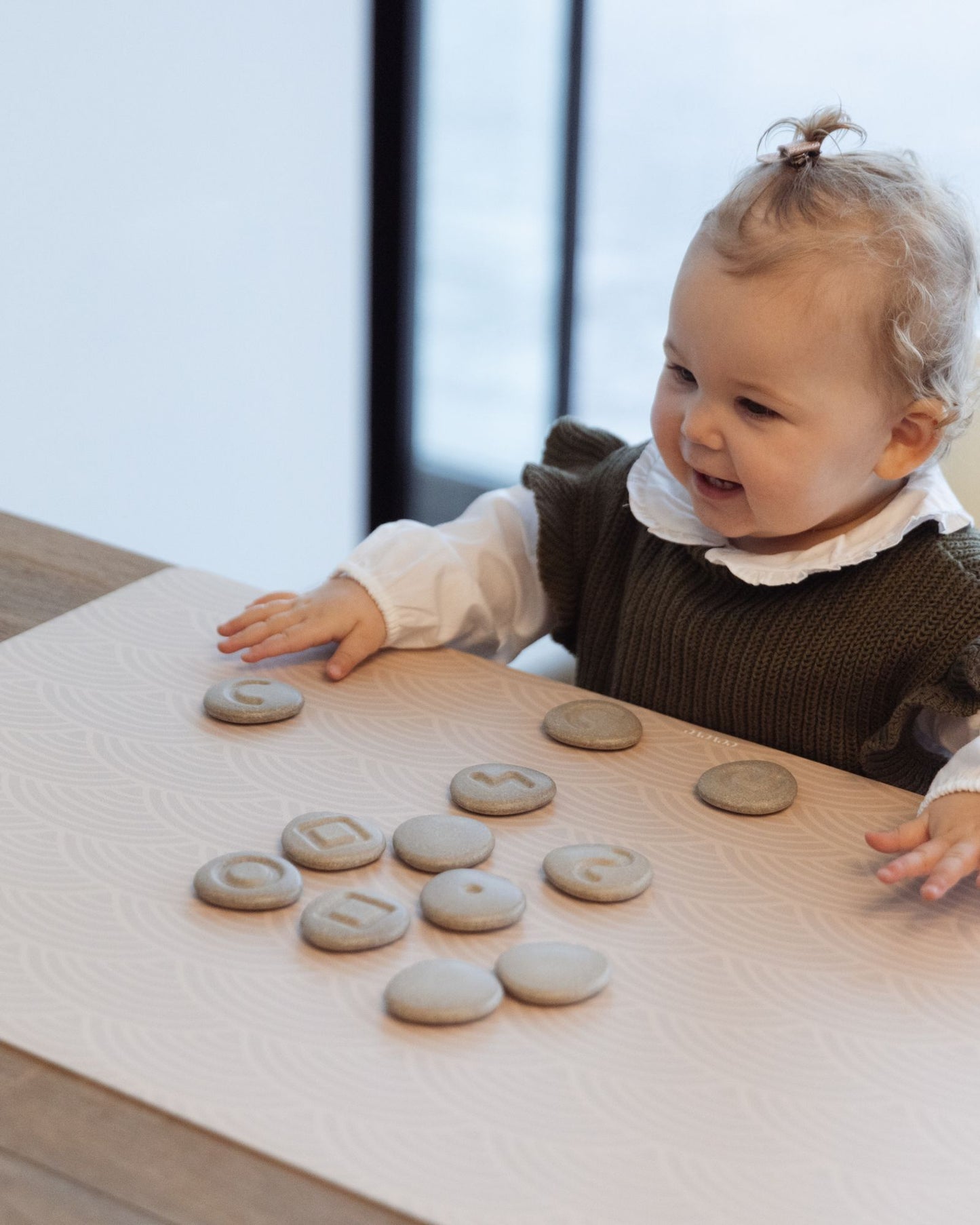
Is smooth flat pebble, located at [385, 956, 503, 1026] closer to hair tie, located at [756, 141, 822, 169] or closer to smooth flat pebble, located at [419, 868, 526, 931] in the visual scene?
smooth flat pebble, located at [419, 868, 526, 931]

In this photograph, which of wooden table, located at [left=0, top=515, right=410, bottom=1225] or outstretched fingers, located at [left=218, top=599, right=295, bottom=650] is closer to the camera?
wooden table, located at [left=0, top=515, right=410, bottom=1225]

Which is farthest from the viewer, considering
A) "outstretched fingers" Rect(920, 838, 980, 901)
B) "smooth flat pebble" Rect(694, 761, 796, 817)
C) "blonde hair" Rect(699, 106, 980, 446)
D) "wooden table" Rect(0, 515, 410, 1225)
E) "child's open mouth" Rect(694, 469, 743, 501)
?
"child's open mouth" Rect(694, 469, 743, 501)

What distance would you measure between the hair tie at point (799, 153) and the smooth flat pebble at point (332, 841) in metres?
0.59

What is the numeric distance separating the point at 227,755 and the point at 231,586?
11.1 inches

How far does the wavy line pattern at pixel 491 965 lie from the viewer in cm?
62

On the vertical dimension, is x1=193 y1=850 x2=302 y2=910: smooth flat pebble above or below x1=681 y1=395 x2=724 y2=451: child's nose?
below

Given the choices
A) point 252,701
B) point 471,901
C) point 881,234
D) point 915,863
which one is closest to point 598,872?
point 471,901

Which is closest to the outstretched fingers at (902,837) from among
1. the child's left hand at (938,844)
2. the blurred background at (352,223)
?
the child's left hand at (938,844)

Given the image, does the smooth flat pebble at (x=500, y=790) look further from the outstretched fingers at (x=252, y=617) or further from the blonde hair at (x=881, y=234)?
the blonde hair at (x=881, y=234)

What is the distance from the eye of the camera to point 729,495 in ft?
3.76

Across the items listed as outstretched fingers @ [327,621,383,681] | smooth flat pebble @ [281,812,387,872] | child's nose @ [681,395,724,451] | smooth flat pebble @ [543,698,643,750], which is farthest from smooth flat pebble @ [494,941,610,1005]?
child's nose @ [681,395,724,451]

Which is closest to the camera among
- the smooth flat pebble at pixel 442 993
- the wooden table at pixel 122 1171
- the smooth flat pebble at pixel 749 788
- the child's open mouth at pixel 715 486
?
the wooden table at pixel 122 1171

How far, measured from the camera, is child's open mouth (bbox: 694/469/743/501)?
1144 millimetres

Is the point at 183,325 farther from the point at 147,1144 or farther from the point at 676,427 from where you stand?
the point at 147,1144
